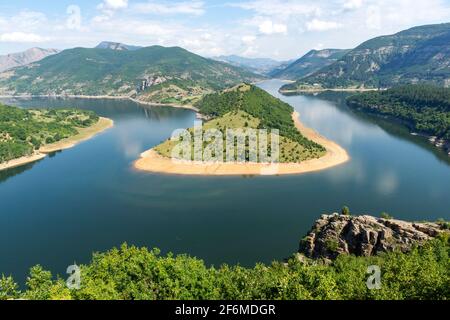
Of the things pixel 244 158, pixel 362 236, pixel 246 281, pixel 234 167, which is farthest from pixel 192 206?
pixel 246 281

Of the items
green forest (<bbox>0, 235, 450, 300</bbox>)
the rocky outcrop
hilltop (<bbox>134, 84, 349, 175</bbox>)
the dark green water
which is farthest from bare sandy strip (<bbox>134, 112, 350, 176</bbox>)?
green forest (<bbox>0, 235, 450, 300</bbox>)

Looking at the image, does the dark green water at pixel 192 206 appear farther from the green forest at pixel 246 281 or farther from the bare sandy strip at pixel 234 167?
the green forest at pixel 246 281

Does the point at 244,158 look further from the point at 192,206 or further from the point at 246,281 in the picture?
the point at 246,281

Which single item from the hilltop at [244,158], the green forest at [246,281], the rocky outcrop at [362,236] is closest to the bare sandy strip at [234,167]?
the hilltop at [244,158]

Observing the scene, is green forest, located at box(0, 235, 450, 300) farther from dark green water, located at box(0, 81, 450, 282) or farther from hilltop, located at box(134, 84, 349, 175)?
hilltop, located at box(134, 84, 349, 175)
